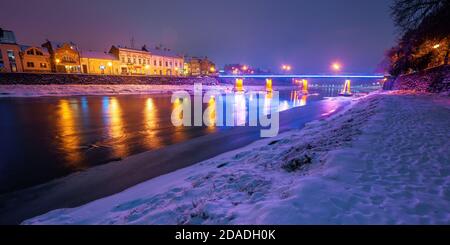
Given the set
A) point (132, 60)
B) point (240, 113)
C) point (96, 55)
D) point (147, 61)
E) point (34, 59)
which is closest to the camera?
point (240, 113)

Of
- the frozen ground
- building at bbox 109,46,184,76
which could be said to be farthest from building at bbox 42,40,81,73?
the frozen ground

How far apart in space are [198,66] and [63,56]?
199ft

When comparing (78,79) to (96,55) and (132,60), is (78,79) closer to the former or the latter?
(96,55)

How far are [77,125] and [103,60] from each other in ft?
209

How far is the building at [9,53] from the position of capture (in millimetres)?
53906

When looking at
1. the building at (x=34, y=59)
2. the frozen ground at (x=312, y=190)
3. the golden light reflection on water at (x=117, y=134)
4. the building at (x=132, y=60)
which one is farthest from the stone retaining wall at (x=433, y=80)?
the building at (x=34, y=59)

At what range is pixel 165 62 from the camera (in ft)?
299

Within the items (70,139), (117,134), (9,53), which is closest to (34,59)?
(9,53)

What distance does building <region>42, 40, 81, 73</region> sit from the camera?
6341 centimetres

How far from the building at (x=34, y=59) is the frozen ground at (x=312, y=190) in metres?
70.4

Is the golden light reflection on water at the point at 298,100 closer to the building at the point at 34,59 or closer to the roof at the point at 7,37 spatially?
the building at the point at 34,59

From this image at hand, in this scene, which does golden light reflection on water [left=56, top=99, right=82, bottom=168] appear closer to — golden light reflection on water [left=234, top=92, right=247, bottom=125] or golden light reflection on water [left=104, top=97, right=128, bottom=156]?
golden light reflection on water [left=104, top=97, right=128, bottom=156]
